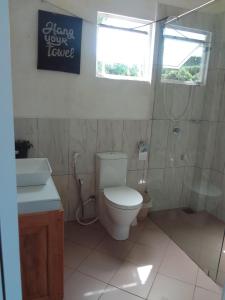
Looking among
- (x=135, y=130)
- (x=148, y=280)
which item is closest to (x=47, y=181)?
(x=148, y=280)

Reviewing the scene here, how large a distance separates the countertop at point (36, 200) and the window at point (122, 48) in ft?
4.84

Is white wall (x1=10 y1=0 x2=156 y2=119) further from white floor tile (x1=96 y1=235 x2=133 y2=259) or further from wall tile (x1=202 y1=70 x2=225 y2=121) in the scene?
white floor tile (x1=96 y1=235 x2=133 y2=259)

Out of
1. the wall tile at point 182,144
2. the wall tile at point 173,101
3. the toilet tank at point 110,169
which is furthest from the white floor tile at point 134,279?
the wall tile at point 173,101

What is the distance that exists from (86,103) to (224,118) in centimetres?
151

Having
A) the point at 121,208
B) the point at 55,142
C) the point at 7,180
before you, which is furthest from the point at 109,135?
the point at 7,180

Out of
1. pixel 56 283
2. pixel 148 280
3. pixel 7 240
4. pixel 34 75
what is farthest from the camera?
pixel 34 75

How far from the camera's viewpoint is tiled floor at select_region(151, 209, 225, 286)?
206 centimetres

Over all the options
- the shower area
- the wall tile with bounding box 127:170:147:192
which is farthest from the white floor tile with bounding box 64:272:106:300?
the wall tile with bounding box 127:170:147:192

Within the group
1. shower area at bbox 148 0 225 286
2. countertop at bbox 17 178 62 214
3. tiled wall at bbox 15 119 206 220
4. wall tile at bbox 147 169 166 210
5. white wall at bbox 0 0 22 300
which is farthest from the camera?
wall tile at bbox 147 169 166 210

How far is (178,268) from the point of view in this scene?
2043mm

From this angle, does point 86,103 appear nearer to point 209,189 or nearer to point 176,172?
point 176,172

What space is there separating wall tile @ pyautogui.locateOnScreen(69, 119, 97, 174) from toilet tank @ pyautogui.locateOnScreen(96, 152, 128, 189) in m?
0.10

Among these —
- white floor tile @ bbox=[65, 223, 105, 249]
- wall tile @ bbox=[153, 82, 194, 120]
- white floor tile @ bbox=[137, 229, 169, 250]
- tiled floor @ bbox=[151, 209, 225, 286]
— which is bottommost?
white floor tile @ bbox=[137, 229, 169, 250]

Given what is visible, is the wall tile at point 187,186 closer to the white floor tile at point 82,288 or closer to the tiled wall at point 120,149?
the tiled wall at point 120,149
